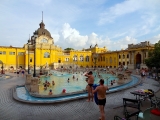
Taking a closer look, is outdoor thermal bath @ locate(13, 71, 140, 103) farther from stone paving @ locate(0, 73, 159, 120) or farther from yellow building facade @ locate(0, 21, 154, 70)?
yellow building facade @ locate(0, 21, 154, 70)

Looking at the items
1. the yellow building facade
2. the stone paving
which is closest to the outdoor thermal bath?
the stone paving

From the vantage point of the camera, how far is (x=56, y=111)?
20.9 feet

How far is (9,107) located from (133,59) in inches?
1742

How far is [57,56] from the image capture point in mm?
54656

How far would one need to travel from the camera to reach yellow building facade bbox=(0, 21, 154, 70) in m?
45.0

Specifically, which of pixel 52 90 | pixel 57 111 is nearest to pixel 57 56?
pixel 52 90

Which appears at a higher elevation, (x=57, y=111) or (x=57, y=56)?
(x=57, y=56)

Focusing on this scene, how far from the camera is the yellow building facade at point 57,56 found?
148 feet

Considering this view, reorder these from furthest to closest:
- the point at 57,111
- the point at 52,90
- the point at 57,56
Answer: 1. the point at 57,56
2. the point at 52,90
3. the point at 57,111

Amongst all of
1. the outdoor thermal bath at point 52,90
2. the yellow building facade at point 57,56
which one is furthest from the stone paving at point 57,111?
the yellow building facade at point 57,56

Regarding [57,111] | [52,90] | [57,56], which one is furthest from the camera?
[57,56]

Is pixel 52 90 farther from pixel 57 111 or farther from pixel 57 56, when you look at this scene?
pixel 57 56

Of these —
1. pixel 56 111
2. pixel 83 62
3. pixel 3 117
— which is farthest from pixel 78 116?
pixel 83 62

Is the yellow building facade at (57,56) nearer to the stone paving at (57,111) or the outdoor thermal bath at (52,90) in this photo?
the outdoor thermal bath at (52,90)
